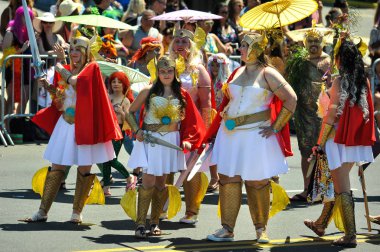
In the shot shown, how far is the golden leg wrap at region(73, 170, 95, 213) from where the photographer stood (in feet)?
36.5

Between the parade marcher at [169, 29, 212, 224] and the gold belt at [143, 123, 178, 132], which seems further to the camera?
the parade marcher at [169, 29, 212, 224]

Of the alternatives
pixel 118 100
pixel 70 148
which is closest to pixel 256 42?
pixel 70 148

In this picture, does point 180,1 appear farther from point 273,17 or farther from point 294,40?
point 273,17

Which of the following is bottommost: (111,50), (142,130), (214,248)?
(214,248)

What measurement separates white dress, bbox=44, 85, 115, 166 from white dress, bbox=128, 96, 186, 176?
1.72 ft

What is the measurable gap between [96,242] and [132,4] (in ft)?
27.3

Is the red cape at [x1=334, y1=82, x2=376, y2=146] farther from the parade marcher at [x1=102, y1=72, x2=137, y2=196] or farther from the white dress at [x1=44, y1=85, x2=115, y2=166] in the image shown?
the parade marcher at [x1=102, y1=72, x2=137, y2=196]

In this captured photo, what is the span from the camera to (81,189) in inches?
438

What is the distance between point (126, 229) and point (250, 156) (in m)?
1.57

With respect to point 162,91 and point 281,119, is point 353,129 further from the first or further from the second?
point 162,91

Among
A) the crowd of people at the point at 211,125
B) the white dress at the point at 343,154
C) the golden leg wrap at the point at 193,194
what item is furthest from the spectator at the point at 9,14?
Answer: the white dress at the point at 343,154

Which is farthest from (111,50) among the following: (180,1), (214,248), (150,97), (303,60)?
(180,1)

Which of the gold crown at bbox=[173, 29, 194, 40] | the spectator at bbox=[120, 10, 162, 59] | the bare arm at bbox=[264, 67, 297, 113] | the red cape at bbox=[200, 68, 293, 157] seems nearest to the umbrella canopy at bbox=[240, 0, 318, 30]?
the gold crown at bbox=[173, 29, 194, 40]

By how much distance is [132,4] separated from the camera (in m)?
18.1
